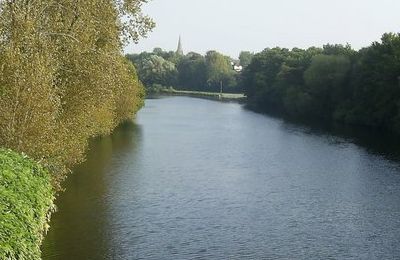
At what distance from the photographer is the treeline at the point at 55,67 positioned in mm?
22734

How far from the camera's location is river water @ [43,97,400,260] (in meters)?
25.3

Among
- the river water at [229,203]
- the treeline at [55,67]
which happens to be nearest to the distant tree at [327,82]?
the river water at [229,203]

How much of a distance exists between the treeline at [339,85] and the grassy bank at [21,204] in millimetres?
60796

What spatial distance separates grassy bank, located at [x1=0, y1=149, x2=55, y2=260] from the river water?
510cm

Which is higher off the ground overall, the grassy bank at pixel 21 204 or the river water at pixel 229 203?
the grassy bank at pixel 21 204

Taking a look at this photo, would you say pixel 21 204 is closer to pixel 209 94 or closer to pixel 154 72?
pixel 209 94

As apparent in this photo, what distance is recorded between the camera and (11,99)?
896 inches

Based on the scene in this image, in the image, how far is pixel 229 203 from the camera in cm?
3359

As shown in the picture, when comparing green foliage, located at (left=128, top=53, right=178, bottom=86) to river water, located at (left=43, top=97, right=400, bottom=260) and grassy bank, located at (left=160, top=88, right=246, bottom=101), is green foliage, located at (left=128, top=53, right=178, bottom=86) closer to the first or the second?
grassy bank, located at (left=160, top=88, right=246, bottom=101)

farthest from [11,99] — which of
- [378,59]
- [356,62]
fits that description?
[356,62]

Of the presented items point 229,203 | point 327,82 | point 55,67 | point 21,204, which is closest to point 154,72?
point 327,82

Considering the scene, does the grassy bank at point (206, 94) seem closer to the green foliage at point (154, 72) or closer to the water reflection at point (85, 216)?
the green foliage at point (154, 72)

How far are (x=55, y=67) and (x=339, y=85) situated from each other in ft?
248

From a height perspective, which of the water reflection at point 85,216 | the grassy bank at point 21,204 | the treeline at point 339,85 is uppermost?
the treeline at point 339,85
